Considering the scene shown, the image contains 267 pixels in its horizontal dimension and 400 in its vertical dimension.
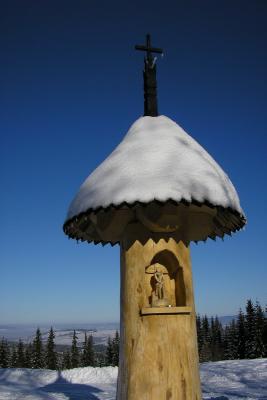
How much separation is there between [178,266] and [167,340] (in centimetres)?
92

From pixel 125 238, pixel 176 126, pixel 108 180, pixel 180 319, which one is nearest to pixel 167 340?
pixel 180 319

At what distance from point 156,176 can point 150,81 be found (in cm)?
208

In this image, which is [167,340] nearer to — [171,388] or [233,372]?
[171,388]

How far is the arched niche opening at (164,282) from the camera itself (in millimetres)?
4543

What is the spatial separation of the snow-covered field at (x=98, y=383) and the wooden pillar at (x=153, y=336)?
4764 millimetres

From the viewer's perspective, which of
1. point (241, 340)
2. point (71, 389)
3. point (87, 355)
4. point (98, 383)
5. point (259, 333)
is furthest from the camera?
point (87, 355)

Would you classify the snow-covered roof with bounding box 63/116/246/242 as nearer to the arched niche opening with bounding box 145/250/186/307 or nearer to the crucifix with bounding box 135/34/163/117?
the crucifix with bounding box 135/34/163/117

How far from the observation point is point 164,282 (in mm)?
4797

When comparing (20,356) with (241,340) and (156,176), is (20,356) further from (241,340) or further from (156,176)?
(156,176)

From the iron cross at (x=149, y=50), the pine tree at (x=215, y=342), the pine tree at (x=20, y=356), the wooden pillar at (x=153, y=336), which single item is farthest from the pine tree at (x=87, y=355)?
the iron cross at (x=149, y=50)

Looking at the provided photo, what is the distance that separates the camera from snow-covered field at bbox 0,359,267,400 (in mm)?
9142

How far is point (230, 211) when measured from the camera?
430cm

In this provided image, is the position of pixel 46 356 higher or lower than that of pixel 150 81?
lower

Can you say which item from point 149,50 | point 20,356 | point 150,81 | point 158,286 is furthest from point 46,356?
point 149,50
